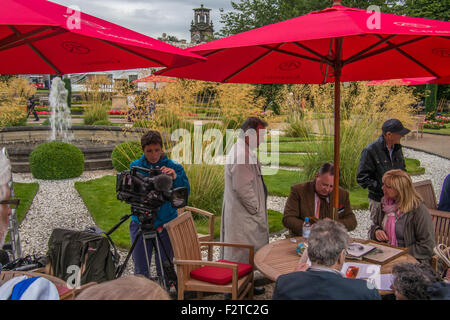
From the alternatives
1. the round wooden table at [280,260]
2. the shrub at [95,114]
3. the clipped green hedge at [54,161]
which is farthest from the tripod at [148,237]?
the shrub at [95,114]

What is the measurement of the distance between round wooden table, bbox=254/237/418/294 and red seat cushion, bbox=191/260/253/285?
0.94 ft

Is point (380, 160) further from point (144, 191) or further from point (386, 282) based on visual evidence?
point (144, 191)

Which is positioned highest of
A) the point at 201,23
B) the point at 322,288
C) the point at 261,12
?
the point at 201,23

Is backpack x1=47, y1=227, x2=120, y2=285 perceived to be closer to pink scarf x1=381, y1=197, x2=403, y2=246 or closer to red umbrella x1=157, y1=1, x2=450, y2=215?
red umbrella x1=157, y1=1, x2=450, y2=215

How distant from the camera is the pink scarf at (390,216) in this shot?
340 cm

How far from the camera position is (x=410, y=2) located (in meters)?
26.8

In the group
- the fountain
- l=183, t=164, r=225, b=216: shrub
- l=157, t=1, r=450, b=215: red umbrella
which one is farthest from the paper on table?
the fountain

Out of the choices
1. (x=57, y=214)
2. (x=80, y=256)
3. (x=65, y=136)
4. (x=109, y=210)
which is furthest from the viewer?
(x=65, y=136)

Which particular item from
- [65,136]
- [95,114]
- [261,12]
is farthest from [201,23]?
[65,136]

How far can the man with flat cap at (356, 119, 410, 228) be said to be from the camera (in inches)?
170

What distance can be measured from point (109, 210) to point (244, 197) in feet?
11.7

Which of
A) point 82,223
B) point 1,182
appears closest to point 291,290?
point 1,182

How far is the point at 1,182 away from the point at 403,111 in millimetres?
9099

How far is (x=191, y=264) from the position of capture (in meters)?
3.16
